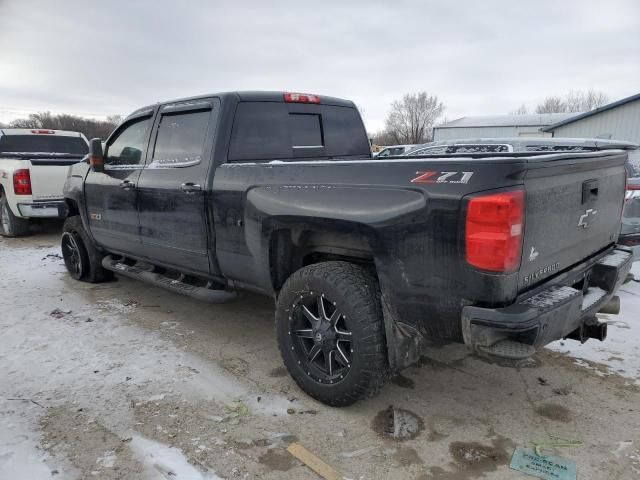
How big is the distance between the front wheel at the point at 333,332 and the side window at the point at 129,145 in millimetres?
2366

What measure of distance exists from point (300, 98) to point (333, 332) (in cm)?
223

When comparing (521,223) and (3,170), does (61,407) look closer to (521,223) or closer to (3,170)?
(521,223)

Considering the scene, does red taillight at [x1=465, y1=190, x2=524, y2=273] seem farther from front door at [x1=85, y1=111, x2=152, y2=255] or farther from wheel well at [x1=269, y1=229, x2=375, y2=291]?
front door at [x1=85, y1=111, x2=152, y2=255]

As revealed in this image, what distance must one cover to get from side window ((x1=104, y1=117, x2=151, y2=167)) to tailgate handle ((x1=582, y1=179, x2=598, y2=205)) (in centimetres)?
363

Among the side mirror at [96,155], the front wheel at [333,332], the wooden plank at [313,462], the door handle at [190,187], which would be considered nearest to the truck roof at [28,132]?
the side mirror at [96,155]

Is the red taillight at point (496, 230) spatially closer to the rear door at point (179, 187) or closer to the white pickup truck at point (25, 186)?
the rear door at point (179, 187)

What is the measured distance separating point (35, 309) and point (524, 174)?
4808 millimetres

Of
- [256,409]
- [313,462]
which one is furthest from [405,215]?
[256,409]

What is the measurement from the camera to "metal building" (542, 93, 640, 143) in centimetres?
2245

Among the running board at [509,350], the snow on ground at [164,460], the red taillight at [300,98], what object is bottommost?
the snow on ground at [164,460]

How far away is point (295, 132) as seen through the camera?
4.09 m

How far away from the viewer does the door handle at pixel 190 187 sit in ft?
11.9

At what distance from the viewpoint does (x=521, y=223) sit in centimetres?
217

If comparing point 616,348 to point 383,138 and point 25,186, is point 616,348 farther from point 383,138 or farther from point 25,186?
point 383,138
